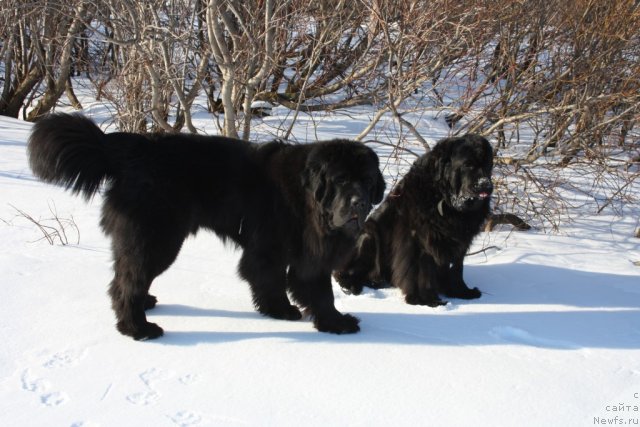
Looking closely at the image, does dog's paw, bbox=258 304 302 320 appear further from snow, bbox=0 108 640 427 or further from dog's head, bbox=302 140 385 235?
dog's head, bbox=302 140 385 235

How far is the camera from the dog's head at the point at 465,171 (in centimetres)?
417

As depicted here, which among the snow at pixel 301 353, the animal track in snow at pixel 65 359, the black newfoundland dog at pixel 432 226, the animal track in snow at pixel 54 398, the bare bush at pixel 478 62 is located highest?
the bare bush at pixel 478 62

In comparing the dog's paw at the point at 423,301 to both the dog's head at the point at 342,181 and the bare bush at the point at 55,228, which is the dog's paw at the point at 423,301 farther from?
the bare bush at the point at 55,228

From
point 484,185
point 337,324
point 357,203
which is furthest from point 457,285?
point 357,203

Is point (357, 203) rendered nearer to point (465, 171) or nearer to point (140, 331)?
point (465, 171)

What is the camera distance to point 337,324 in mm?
3699

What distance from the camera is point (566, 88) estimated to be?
251 inches

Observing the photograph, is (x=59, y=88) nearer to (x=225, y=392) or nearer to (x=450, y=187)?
(x=450, y=187)

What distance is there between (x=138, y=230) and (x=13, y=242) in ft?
6.40

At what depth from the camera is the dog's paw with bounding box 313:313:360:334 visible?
3695mm

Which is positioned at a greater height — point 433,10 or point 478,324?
point 433,10

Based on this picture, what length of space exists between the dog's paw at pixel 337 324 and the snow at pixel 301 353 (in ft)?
0.23

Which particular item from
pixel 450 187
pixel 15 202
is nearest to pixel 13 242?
pixel 15 202

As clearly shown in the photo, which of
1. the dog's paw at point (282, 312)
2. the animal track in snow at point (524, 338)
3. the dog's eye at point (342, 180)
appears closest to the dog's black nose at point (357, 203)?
the dog's eye at point (342, 180)
